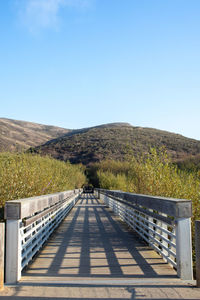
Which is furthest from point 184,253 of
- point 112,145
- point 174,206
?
point 112,145

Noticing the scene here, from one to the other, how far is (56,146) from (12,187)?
68865 mm

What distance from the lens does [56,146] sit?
75.2 metres

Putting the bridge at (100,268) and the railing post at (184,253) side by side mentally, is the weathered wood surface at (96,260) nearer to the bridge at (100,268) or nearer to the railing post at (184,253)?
the bridge at (100,268)

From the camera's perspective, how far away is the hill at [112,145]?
61812mm

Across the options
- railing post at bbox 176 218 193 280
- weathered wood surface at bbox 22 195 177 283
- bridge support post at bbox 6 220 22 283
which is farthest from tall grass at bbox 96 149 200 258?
bridge support post at bbox 6 220 22 283

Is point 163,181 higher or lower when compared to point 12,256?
higher

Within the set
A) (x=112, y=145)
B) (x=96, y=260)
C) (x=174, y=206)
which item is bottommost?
(x=96, y=260)

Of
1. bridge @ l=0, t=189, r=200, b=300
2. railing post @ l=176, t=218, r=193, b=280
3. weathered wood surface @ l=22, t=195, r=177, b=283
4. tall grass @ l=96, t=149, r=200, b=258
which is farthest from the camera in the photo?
tall grass @ l=96, t=149, r=200, b=258

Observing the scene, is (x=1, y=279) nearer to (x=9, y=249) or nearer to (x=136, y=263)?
(x=9, y=249)

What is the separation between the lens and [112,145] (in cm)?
6894

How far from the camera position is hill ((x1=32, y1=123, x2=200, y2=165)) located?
61.8m

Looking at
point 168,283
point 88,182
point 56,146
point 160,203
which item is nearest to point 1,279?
point 168,283

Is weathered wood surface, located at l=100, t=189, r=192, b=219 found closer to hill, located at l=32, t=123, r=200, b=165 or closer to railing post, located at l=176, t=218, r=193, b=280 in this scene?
railing post, located at l=176, t=218, r=193, b=280

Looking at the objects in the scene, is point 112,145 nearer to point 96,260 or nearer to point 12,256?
point 96,260
